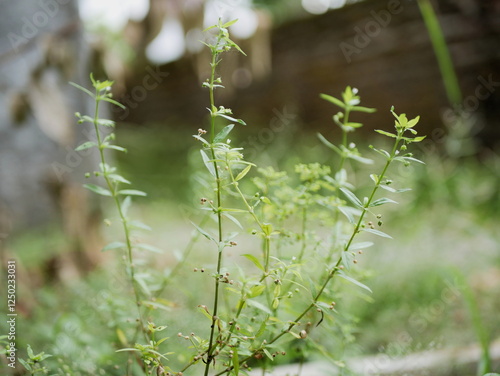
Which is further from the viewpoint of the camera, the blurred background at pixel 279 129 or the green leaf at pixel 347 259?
the blurred background at pixel 279 129

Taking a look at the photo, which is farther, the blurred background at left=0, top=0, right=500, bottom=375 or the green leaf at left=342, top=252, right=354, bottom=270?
the blurred background at left=0, top=0, right=500, bottom=375

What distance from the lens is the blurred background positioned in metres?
1.53

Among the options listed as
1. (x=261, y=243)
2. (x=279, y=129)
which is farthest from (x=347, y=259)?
(x=279, y=129)

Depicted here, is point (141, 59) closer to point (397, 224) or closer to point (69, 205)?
point (69, 205)

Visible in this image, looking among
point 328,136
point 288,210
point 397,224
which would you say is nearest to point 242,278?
point 288,210

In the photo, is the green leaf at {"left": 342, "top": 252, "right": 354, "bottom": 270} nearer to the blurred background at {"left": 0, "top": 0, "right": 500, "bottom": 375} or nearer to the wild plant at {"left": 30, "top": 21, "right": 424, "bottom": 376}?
the wild plant at {"left": 30, "top": 21, "right": 424, "bottom": 376}

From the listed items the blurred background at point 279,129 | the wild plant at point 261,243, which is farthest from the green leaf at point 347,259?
the blurred background at point 279,129

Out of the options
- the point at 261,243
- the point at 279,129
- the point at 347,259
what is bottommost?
the point at 279,129

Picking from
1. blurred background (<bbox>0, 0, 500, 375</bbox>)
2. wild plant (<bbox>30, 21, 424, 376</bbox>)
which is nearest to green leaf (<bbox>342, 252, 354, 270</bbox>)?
wild plant (<bbox>30, 21, 424, 376</bbox>)

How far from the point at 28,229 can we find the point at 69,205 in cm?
92

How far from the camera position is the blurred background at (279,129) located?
1.53m

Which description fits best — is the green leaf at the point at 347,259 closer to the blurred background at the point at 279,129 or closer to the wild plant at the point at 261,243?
the wild plant at the point at 261,243

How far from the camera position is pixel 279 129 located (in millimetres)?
4609

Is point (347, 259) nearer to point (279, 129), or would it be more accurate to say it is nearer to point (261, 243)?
point (261, 243)
